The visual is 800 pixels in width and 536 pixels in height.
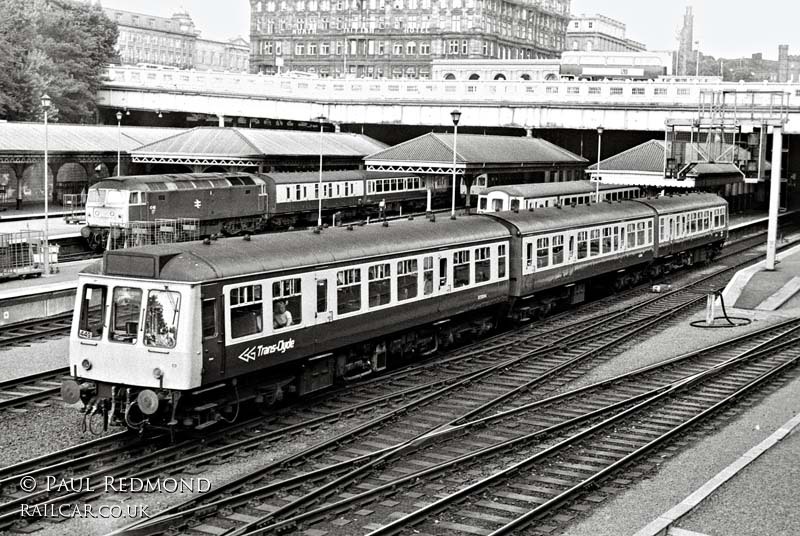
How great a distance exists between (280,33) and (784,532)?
500 ft

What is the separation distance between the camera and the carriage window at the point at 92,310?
1664 centimetres

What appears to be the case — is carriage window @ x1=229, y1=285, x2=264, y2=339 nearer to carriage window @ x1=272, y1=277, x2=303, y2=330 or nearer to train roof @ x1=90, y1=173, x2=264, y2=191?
carriage window @ x1=272, y1=277, x2=303, y2=330

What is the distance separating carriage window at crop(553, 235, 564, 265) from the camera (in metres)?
29.3

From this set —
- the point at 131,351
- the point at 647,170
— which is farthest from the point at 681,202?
the point at 131,351

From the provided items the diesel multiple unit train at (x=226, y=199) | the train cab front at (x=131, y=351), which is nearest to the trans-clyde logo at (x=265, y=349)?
the train cab front at (x=131, y=351)

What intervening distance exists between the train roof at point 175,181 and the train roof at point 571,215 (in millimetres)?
18430

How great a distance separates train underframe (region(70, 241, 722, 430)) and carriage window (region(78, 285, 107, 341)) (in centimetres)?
84

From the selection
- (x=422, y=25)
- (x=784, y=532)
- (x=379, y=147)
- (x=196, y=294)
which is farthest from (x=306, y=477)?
(x=422, y=25)

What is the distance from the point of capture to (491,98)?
6575 cm

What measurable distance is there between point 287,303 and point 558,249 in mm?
12971

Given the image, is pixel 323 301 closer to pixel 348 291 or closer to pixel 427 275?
pixel 348 291

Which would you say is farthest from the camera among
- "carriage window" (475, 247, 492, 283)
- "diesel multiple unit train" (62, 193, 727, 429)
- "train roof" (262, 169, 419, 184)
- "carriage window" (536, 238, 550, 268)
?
"train roof" (262, 169, 419, 184)

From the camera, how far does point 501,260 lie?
87.5ft

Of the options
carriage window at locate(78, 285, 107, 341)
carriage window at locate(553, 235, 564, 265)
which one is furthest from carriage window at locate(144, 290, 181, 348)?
carriage window at locate(553, 235, 564, 265)
